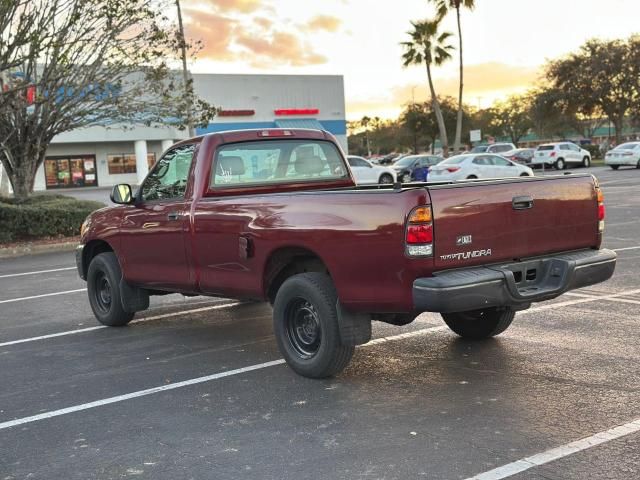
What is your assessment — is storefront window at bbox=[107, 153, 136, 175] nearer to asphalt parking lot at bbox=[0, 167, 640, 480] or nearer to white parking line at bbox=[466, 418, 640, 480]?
asphalt parking lot at bbox=[0, 167, 640, 480]

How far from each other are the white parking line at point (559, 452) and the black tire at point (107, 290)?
4920 mm

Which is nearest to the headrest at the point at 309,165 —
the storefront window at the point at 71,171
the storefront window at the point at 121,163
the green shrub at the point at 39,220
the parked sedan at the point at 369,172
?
the green shrub at the point at 39,220

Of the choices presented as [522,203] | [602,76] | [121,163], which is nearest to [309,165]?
[522,203]

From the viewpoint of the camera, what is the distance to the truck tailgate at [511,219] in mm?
4895

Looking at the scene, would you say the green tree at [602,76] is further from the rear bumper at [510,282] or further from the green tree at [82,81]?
the rear bumper at [510,282]

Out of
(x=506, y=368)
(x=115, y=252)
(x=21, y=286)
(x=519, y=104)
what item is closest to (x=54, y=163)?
(x=21, y=286)

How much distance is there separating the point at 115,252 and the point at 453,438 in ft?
15.0

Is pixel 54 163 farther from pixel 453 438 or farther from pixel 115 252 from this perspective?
pixel 453 438

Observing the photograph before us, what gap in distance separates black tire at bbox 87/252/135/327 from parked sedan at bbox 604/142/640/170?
34.0 metres

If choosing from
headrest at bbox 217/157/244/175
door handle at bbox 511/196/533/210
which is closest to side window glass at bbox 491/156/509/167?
headrest at bbox 217/157/244/175

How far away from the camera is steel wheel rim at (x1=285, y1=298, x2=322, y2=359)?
18.5 ft

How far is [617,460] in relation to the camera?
3893 mm

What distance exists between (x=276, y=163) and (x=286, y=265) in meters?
1.39

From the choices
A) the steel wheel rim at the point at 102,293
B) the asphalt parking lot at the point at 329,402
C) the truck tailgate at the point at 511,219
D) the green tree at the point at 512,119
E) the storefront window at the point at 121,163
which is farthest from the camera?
the green tree at the point at 512,119
